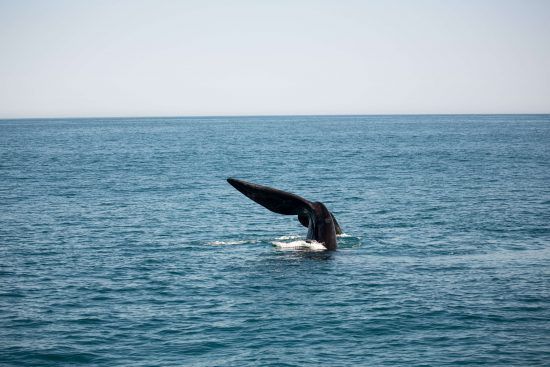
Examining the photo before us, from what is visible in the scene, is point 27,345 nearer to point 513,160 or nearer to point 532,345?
point 532,345

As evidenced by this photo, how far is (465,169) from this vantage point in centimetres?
8525

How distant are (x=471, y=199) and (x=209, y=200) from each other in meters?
21.9

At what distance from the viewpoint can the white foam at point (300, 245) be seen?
35438 mm

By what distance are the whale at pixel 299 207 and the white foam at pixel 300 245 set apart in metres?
0.21

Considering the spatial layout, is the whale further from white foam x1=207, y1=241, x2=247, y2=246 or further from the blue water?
white foam x1=207, y1=241, x2=247, y2=246

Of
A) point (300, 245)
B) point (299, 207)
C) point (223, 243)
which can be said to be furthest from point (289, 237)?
point (299, 207)

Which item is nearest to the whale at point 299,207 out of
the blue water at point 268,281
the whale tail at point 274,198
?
the whale tail at point 274,198

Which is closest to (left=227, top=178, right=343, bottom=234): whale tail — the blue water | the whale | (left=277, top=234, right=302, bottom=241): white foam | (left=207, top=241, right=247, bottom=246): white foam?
the whale

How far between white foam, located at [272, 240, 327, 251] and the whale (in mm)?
208

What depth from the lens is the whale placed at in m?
31.5

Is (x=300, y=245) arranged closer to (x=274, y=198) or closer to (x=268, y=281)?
(x=274, y=198)

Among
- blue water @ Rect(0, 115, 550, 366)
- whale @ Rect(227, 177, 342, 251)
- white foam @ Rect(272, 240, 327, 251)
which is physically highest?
whale @ Rect(227, 177, 342, 251)

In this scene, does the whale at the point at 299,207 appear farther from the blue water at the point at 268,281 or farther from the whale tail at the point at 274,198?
the blue water at the point at 268,281

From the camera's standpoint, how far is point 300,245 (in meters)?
36.4
